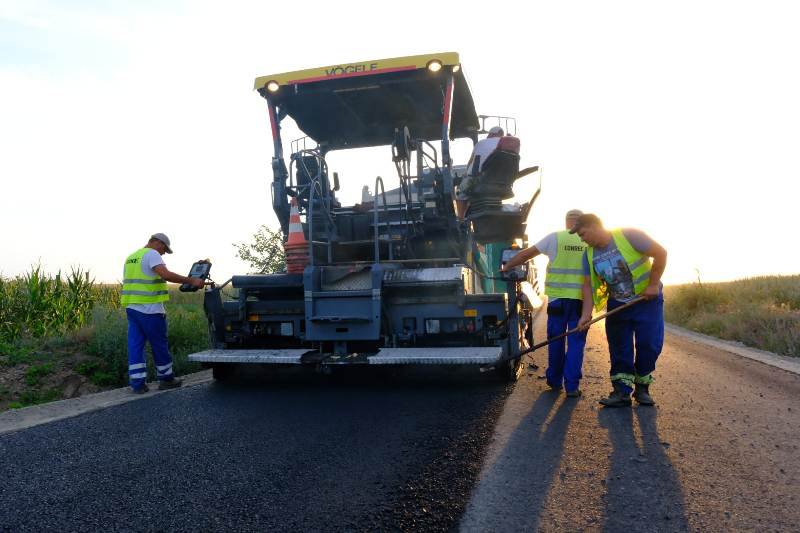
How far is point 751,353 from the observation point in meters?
8.86

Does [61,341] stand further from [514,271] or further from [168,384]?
[514,271]

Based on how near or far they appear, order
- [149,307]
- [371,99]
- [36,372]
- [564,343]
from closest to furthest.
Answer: [564,343]
[149,307]
[371,99]
[36,372]

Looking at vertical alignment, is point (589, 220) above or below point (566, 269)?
above

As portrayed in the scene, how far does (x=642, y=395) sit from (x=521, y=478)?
7.16 feet

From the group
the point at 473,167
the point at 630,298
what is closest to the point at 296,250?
the point at 473,167

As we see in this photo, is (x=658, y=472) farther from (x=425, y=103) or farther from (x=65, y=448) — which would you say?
(x=425, y=103)

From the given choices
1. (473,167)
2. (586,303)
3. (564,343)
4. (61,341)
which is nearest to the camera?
(586,303)

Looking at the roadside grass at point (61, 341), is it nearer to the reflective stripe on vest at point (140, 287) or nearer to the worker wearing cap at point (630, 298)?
the reflective stripe on vest at point (140, 287)

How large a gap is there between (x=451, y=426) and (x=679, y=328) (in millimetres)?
11505

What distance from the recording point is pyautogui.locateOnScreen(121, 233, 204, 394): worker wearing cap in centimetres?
615

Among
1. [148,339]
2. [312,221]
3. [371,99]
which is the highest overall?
[371,99]

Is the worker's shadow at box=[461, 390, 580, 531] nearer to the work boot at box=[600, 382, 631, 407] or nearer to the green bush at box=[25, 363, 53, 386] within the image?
the work boot at box=[600, 382, 631, 407]

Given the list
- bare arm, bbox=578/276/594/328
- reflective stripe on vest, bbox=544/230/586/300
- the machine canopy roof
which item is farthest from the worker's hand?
the machine canopy roof

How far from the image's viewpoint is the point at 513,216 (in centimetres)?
709
